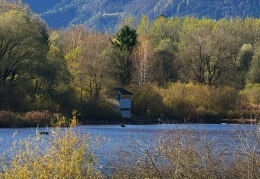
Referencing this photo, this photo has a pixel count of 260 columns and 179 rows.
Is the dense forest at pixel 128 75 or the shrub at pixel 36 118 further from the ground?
the dense forest at pixel 128 75

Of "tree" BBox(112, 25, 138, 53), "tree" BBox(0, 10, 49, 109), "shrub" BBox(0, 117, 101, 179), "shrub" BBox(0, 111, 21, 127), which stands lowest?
"shrub" BBox(0, 117, 101, 179)

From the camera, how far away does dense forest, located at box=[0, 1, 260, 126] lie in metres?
58.8

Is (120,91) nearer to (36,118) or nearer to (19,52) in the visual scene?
(19,52)

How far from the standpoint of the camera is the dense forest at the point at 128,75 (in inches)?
2315

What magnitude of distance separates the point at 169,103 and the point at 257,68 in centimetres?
1444

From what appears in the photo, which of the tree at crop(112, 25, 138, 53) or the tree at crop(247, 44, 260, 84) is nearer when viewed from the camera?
the tree at crop(112, 25, 138, 53)

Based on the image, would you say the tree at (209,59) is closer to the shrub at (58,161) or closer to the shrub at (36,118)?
the shrub at (36,118)

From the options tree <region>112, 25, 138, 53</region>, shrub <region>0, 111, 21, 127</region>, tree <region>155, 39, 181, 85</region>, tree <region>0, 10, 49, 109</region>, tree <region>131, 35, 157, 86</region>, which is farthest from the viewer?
tree <region>155, 39, 181, 85</region>

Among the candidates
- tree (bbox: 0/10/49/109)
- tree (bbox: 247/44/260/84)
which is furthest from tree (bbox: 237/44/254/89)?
tree (bbox: 0/10/49/109)

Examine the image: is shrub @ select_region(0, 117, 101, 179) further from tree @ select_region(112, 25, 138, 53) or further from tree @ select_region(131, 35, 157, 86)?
tree @ select_region(112, 25, 138, 53)

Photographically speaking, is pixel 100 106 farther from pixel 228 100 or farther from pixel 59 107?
pixel 228 100

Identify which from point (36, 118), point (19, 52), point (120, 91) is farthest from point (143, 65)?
point (36, 118)

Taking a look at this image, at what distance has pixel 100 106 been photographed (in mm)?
64500

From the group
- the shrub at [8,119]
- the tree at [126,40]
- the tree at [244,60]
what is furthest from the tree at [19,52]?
the tree at [244,60]
